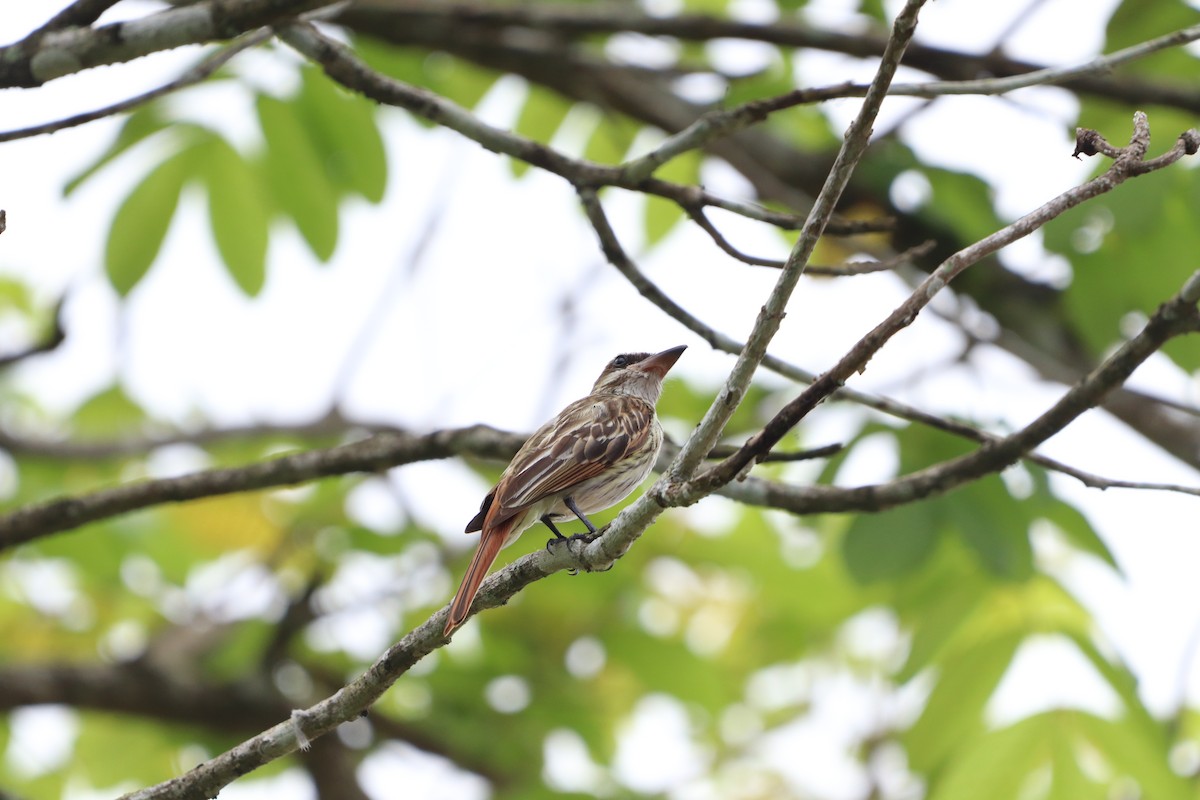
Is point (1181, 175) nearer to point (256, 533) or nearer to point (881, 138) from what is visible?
point (881, 138)

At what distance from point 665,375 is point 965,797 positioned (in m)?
2.38

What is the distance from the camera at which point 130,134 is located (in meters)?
6.05

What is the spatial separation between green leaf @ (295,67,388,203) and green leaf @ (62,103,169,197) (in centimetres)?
69

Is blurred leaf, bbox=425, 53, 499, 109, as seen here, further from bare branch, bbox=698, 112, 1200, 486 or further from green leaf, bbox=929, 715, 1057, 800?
bare branch, bbox=698, 112, 1200, 486

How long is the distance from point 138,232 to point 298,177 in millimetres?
819

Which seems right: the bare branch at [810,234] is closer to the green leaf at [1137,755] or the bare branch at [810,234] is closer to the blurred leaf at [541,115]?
the green leaf at [1137,755]

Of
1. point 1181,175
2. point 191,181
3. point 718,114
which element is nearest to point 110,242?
point 191,181

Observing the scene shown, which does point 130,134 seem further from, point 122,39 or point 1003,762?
point 1003,762

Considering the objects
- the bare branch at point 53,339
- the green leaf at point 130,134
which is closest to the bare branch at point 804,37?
the green leaf at point 130,134

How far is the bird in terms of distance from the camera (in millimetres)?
4375

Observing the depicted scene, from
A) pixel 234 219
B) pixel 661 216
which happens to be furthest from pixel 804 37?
pixel 234 219

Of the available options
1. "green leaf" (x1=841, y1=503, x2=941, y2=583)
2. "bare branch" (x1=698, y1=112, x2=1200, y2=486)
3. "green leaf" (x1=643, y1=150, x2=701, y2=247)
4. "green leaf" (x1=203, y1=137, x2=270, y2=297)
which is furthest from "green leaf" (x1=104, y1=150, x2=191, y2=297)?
"bare branch" (x1=698, y1=112, x2=1200, y2=486)

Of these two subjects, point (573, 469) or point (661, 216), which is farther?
point (661, 216)

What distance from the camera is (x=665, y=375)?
6.27 m
